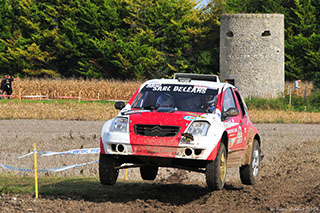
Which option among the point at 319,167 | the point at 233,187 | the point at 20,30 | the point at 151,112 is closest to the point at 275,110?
the point at 319,167

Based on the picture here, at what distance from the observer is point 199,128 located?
11.4 meters

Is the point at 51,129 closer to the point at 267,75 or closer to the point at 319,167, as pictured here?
the point at 319,167

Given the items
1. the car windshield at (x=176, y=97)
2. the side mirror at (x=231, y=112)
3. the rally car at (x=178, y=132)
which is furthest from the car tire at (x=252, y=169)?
the car windshield at (x=176, y=97)

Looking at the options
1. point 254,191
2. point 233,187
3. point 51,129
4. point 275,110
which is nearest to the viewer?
point 254,191

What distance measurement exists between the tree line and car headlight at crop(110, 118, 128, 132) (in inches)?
2242

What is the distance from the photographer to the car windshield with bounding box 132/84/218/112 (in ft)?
40.7

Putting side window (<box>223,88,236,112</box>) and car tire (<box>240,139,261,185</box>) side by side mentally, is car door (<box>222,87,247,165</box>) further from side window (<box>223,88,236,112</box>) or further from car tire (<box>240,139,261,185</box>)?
car tire (<box>240,139,261,185</box>)

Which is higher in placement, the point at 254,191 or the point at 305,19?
the point at 305,19

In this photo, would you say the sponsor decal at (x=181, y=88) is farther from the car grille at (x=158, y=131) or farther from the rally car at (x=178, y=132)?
the car grille at (x=158, y=131)

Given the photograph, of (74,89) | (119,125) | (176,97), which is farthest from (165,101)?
(74,89)

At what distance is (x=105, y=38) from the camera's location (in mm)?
71750

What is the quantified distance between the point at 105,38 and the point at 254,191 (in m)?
59.3

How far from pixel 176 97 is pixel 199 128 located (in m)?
1.40

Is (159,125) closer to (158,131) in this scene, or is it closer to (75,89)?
(158,131)
